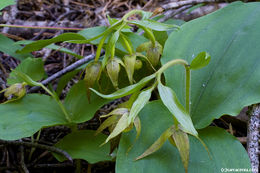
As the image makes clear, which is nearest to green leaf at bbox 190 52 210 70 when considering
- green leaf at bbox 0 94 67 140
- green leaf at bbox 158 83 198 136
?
green leaf at bbox 158 83 198 136

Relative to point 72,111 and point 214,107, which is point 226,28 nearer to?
point 214,107

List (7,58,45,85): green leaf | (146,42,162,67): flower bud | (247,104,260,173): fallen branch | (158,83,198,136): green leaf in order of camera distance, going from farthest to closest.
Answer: (7,58,45,85): green leaf → (146,42,162,67): flower bud → (247,104,260,173): fallen branch → (158,83,198,136): green leaf

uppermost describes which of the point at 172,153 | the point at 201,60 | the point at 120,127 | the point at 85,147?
the point at 201,60

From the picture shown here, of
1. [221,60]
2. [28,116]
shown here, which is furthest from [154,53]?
[28,116]

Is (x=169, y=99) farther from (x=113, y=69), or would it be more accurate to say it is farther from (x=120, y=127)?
(x=113, y=69)

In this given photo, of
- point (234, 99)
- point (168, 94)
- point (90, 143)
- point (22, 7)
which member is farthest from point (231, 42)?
point (22, 7)

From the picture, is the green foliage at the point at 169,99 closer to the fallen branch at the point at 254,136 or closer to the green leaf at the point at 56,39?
the green leaf at the point at 56,39

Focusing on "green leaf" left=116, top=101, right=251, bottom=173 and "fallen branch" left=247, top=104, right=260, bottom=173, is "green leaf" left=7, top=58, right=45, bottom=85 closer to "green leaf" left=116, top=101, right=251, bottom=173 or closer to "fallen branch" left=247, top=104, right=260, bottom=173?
"green leaf" left=116, top=101, right=251, bottom=173
